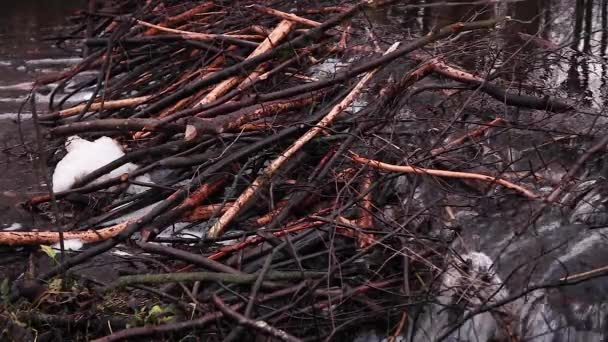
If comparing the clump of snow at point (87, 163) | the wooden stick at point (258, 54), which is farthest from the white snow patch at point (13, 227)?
the wooden stick at point (258, 54)

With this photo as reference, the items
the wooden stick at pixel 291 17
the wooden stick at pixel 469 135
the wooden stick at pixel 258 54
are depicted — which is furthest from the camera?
the wooden stick at pixel 291 17

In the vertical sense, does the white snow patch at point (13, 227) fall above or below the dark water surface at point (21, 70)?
above

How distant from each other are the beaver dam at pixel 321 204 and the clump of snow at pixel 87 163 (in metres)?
0.01

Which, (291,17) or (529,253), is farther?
(291,17)

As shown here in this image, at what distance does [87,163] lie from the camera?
173 inches

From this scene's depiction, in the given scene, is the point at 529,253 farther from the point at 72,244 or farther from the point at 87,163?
the point at 87,163

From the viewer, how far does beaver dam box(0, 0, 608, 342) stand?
3.06 metres

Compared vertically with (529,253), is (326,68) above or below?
above

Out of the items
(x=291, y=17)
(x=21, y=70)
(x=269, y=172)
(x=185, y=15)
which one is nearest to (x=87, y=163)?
(x=269, y=172)

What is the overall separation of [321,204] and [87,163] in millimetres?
1626

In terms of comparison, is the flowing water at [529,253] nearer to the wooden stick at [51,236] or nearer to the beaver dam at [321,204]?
the beaver dam at [321,204]

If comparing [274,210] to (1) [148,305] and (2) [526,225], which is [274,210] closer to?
(1) [148,305]

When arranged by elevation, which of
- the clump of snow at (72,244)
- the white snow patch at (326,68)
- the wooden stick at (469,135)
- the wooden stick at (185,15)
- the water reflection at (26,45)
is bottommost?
the water reflection at (26,45)

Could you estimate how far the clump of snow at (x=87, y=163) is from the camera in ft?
14.2
